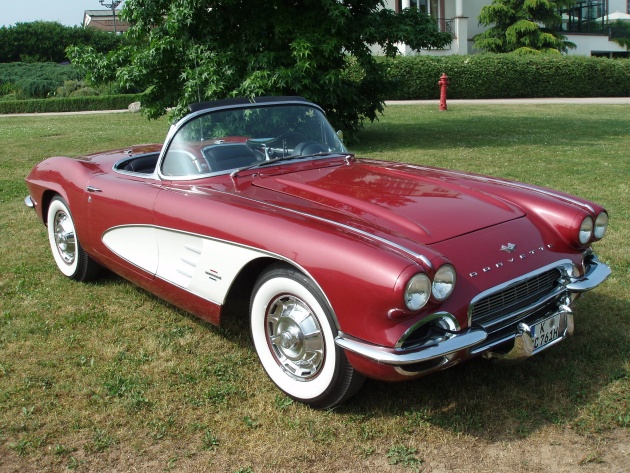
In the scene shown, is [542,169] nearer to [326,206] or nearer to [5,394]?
[326,206]

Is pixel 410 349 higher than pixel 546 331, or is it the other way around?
pixel 410 349

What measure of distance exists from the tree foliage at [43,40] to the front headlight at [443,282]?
122 feet

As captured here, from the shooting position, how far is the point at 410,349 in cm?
278

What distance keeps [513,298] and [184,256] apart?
5.84 feet

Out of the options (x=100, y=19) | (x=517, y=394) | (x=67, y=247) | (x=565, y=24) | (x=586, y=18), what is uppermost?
(x=100, y=19)

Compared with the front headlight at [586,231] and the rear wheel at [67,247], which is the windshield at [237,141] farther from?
the front headlight at [586,231]

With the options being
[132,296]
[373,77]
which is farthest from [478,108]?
[132,296]

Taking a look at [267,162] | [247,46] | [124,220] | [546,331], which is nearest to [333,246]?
[546,331]

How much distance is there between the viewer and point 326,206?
345cm

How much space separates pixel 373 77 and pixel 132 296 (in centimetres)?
884

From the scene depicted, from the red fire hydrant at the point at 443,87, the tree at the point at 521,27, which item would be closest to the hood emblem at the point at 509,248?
the red fire hydrant at the point at 443,87

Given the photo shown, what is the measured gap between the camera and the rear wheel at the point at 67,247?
16.3ft

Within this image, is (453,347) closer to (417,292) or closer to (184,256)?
(417,292)

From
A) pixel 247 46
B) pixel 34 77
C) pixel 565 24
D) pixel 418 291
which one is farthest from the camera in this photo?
pixel 565 24
